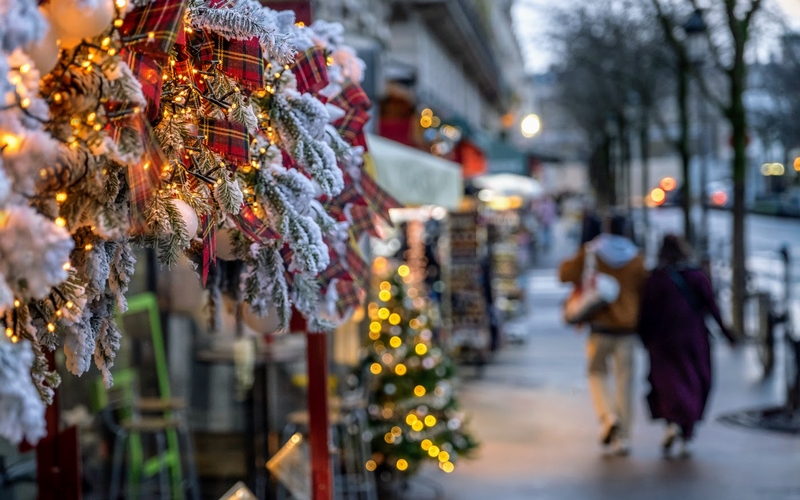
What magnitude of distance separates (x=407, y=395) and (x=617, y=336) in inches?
86.1

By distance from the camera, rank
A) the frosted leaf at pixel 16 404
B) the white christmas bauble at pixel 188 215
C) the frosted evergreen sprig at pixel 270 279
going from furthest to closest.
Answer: the frosted evergreen sprig at pixel 270 279 < the white christmas bauble at pixel 188 215 < the frosted leaf at pixel 16 404

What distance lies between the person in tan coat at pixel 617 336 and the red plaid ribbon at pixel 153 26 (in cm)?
765

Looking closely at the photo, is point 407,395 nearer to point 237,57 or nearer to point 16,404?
point 237,57

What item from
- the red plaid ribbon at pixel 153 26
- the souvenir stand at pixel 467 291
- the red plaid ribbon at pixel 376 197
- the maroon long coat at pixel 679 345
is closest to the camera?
the red plaid ribbon at pixel 153 26

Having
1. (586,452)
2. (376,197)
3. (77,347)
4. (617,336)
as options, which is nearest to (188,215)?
(77,347)

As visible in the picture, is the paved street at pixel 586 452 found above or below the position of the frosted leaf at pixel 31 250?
below

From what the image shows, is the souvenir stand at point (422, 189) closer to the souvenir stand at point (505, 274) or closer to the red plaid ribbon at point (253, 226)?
the souvenir stand at point (505, 274)

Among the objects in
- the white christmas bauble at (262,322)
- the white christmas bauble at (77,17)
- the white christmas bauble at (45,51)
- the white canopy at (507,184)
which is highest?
the white canopy at (507,184)

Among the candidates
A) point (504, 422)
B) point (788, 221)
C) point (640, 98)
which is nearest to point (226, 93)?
point (504, 422)

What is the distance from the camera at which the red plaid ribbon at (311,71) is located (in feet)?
10.5

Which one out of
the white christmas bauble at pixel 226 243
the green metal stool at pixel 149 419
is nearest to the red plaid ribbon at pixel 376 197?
the white christmas bauble at pixel 226 243

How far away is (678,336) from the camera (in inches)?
366

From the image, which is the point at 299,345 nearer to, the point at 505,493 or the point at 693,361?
the point at 505,493

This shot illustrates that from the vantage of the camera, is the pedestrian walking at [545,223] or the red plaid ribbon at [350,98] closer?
the red plaid ribbon at [350,98]
